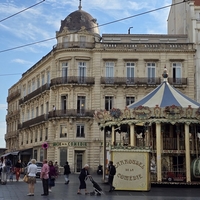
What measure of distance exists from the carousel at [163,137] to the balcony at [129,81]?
1637cm

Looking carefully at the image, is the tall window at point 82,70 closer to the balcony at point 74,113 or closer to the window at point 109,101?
the window at point 109,101

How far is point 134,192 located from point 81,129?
24443 millimetres

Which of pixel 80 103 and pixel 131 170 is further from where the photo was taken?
pixel 80 103

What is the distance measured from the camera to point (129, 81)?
1778 inches

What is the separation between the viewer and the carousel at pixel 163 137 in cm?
2169

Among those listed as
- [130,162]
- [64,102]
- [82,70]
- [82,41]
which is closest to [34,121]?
[64,102]

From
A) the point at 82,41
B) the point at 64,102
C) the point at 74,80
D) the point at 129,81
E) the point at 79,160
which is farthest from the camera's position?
the point at 64,102

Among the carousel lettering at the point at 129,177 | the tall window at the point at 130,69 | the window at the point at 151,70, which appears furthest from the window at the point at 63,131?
the carousel lettering at the point at 129,177

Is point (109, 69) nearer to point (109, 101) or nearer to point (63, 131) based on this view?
point (109, 101)

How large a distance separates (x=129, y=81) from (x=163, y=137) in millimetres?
18428

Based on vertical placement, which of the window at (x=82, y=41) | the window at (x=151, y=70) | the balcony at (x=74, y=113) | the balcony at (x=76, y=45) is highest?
the window at (x=82, y=41)

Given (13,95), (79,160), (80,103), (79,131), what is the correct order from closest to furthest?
(79,160) < (79,131) < (80,103) < (13,95)

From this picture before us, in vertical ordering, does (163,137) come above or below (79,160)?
above

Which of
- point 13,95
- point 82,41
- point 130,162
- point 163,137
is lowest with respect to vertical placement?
point 130,162
